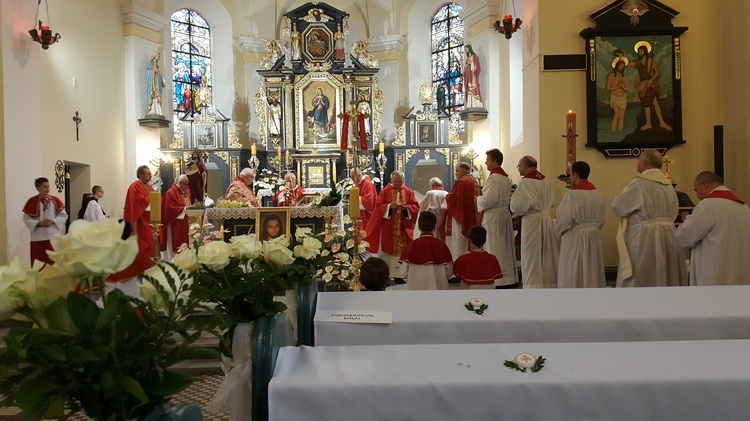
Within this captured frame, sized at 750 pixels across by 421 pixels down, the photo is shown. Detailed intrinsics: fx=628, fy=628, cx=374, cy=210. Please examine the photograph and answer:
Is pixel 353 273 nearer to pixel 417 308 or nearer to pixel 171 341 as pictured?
pixel 417 308

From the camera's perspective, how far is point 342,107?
17.5 m

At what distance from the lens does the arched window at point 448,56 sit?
17547 mm

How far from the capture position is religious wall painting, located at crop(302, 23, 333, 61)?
58.0 feet

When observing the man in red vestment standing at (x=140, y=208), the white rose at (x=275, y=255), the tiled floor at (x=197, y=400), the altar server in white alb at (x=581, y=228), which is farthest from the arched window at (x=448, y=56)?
the white rose at (x=275, y=255)

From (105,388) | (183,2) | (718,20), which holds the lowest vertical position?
(105,388)

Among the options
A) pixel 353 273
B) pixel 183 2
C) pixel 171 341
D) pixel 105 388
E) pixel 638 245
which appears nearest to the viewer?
pixel 105 388

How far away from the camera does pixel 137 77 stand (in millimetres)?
15531

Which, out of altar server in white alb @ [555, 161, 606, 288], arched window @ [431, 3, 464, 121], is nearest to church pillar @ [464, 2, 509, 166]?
arched window @ [431, 3, 464, 121]

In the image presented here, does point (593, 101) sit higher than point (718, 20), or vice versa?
point (718, 20)

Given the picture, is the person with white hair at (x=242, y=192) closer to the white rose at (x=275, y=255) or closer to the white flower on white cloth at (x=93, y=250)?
the white rose at (x=275, y=255)

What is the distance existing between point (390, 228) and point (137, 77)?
9054 millimetres

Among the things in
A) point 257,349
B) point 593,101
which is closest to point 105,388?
point 257,349

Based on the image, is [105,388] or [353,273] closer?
[105,388]

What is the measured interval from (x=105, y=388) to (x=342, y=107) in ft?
54.7
